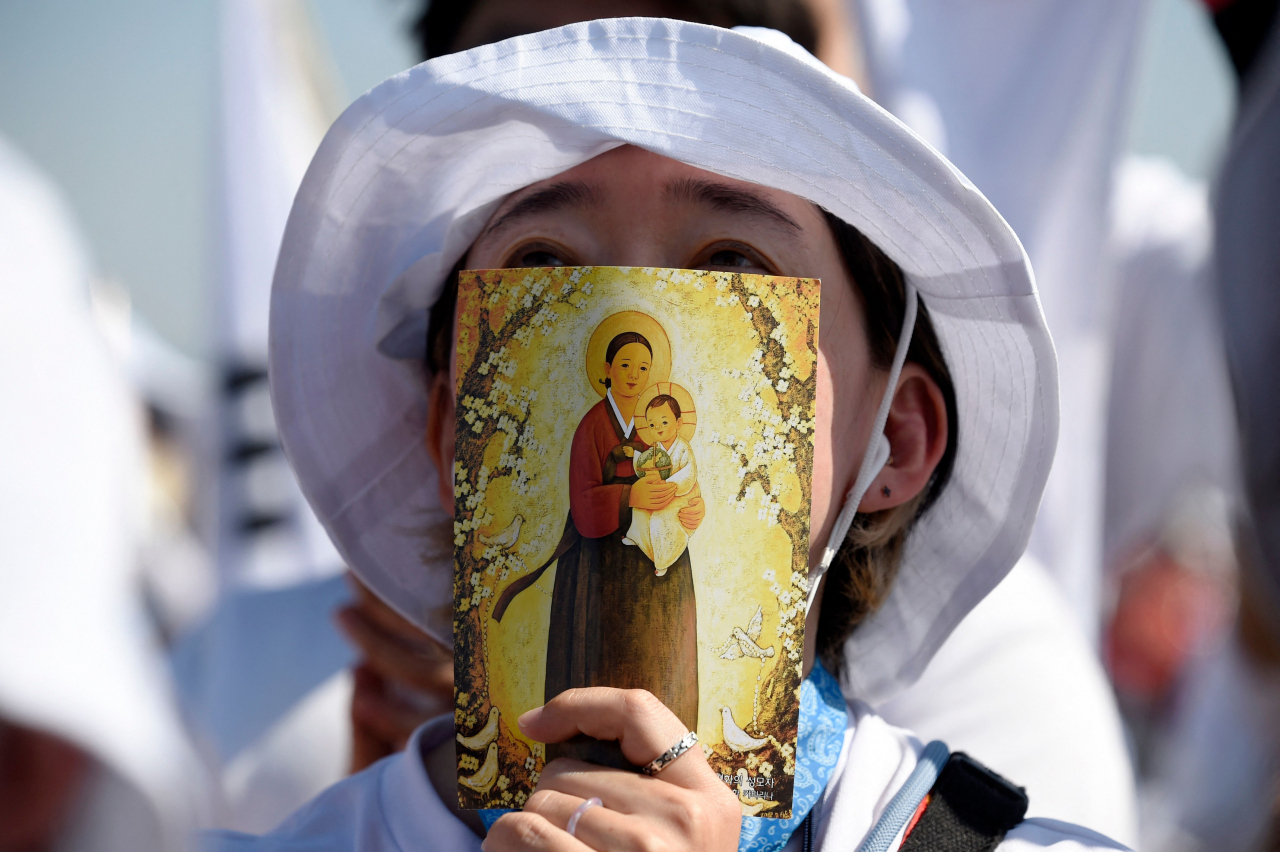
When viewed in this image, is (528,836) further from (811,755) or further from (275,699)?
(275,699)

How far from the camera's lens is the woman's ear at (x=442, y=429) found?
128cm

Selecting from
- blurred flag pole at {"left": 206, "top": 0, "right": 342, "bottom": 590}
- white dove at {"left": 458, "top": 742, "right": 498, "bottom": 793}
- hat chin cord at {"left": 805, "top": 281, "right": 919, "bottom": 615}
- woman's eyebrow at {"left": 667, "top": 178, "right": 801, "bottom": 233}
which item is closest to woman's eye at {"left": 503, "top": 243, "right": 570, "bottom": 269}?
woman's eyebrow at {"left": 667, "top": 178, "right": 801, "bottom": 233}

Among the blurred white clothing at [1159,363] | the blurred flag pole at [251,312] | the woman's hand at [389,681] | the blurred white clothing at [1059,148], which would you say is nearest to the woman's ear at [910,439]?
the woman's hand at [389,681]

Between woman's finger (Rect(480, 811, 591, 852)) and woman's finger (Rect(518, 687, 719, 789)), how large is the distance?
0.26ft

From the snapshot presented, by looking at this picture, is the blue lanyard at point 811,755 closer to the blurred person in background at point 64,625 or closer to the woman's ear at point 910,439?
the woman's ear at point 910,439

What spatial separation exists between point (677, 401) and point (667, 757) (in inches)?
13.1

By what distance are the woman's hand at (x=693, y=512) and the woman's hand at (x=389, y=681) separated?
107 cm

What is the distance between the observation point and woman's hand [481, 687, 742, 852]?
0.86m

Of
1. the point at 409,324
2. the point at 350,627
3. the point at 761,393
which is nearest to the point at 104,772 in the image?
the point at 350,627

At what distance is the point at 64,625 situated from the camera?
1.36m

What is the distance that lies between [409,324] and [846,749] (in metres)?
0.80

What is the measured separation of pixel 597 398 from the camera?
945 mm

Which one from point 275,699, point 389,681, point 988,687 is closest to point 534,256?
point 389,681

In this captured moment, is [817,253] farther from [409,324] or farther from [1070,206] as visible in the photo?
[1070,206]
